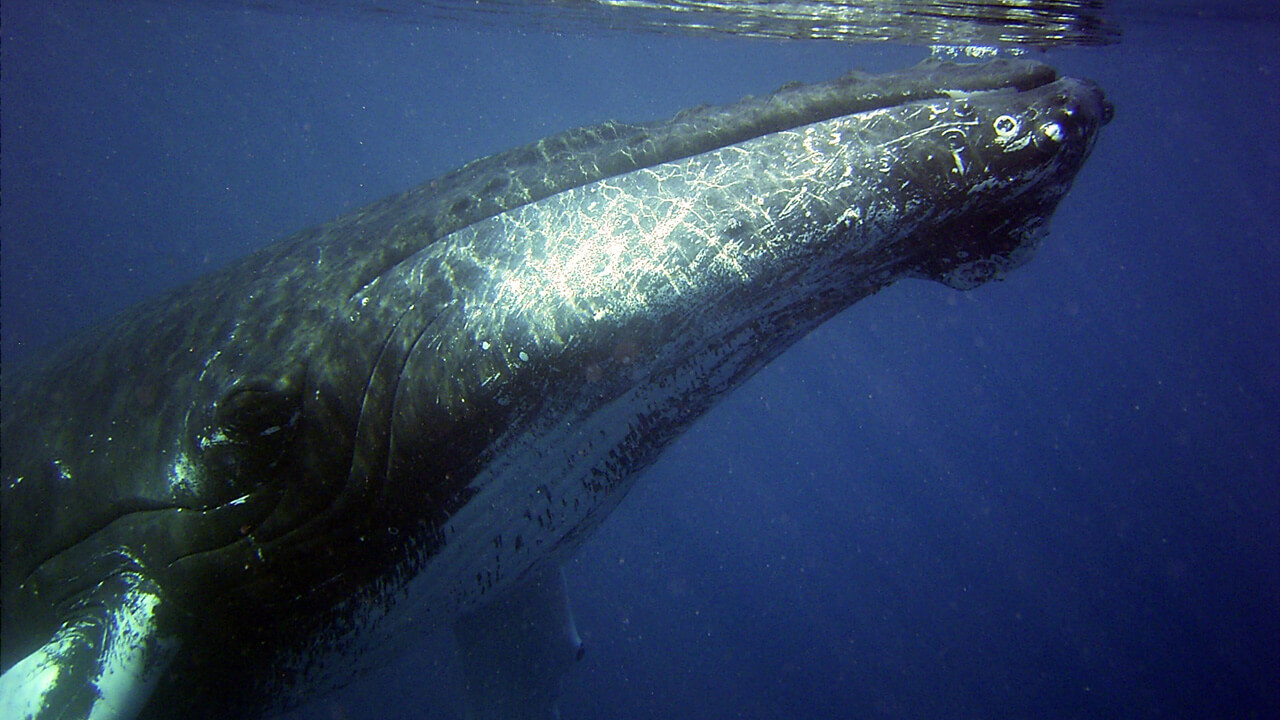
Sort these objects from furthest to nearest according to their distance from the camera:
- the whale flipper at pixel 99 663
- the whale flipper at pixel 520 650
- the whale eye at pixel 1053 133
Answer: the whale flipper at pixel 520 650
the whale eye at pixel 1053 133
the whale flipper at pixel 99 663

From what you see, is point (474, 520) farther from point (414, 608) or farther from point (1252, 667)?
point (1252, 667)

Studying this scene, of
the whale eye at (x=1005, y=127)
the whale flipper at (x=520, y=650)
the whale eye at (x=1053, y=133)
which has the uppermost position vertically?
the whale eye at (x=1005, y=127)

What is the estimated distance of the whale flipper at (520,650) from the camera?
582 cm

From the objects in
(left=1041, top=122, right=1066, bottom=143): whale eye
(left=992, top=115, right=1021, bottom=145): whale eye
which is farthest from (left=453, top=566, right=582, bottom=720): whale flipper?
(left=1041, top=122, right=1066, bottom=143): whale eye

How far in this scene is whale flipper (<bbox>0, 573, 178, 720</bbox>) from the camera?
93.5 inches

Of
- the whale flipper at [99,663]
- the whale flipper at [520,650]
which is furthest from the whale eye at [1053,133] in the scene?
the whale flipper at [520,650]

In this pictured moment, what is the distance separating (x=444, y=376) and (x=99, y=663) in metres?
1.78

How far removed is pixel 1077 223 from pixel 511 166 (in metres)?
113

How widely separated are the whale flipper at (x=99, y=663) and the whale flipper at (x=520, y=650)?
128 inches

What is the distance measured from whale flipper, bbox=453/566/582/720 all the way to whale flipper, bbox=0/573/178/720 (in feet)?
10.7

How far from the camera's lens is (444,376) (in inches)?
105

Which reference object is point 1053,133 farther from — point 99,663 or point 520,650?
point 520,650

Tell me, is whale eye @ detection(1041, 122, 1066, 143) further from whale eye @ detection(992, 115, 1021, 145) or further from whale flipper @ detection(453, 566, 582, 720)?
whale flipper @ detection(453, 566, 582, 720)

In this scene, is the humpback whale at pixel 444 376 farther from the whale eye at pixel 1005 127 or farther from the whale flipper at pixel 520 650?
the whale flipper at pixel 520 650
